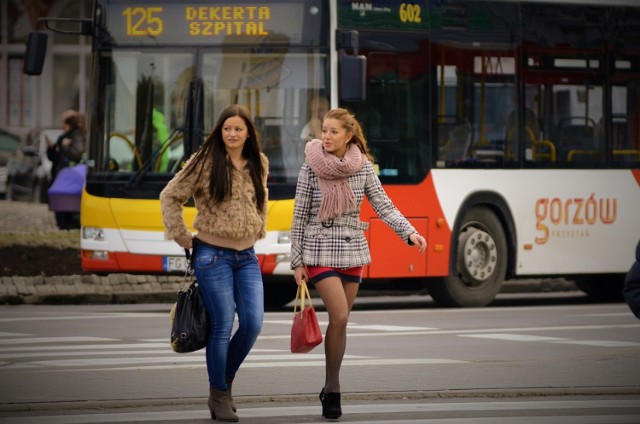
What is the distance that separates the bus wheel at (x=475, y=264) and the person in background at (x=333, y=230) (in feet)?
27.7

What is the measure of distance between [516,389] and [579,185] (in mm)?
8441

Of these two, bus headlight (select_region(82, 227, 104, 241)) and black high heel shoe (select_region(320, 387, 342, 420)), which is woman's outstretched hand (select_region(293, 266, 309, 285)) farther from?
bus headlight (select_region(82, 227, 104, 241))

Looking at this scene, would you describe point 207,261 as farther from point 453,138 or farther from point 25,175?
point 25,175

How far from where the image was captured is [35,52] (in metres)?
17.3

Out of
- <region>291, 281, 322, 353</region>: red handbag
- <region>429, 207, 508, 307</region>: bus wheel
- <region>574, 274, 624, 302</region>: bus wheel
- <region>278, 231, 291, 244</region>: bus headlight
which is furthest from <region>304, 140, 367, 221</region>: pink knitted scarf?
<region>574, 274, 624, 302</region>: bus wheel

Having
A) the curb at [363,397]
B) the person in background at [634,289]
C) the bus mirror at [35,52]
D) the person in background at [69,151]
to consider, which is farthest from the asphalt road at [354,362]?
the person in background at [69,151]

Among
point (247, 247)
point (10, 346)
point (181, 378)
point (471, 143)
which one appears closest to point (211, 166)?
point (247, 247)

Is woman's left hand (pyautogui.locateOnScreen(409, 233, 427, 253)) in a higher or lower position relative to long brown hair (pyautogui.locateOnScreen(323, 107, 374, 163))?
lower

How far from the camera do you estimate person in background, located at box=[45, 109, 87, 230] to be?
70.8 ft

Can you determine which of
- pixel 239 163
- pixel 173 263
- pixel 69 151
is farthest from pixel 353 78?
pixel 239 163

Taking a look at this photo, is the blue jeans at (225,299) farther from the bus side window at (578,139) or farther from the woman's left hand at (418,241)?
the bus side window at (578,139)

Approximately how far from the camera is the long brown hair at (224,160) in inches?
372

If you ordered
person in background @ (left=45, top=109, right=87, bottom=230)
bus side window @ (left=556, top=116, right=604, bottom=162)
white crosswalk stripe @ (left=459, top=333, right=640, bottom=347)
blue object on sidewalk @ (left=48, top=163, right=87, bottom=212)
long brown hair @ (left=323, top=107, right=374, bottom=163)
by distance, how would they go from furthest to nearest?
person in background @ (left=45, top=109, right=87, bottom=230) < blue object on sidewalk @ (left=48, top=163, right=87, bottom=212) < bus side window @ (left=556, top=116, right=604, bottom=162) < white crosswalk stripe @ (left=459, top=333, right=640, bottom=347) < long brown hair @ (left=323, top=107, right=374, bottom=163)

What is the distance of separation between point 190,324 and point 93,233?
829 cm
